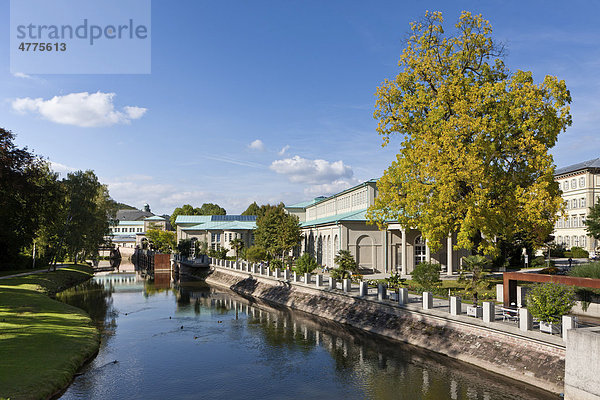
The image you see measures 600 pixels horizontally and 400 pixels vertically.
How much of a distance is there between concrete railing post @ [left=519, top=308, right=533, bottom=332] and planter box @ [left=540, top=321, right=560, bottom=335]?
0.46 meters

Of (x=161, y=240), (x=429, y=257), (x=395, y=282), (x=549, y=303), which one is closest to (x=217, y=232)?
(x=161, y=240)

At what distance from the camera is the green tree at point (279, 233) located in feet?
187

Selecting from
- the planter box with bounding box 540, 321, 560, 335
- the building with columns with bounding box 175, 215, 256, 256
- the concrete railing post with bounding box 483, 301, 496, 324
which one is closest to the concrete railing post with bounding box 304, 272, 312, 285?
the concrete railing post with bounding box 483, 301, 496, 324

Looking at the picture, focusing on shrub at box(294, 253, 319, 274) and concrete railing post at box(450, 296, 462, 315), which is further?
shrub at box(294, 253, 319, 274)

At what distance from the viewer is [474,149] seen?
27.3m

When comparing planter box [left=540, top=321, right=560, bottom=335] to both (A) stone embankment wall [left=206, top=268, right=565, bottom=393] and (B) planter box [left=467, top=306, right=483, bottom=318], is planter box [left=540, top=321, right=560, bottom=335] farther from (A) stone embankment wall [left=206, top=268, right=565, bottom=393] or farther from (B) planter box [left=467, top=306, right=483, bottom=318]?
(B) planter box [left=467, top=306, right=483, bottom=318]

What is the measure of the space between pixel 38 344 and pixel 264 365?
11.0 meters

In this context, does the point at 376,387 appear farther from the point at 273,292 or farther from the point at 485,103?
the point at 273,292

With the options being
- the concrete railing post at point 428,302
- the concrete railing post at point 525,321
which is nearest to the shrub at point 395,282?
the concrete railing post at point 428,302

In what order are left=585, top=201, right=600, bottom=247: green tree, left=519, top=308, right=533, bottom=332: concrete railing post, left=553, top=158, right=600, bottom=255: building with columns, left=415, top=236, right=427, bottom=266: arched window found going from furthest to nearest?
left=553, top=158, right=600, bottom=255: building with columns
left=585, top=201, right=600, bottom=247: green tree
left=415, top=236, right=427, bottom=266: arched window
left=519, top=308, right=533, bottom=332: concrete railing post

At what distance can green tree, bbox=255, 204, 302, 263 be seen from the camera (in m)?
57.1

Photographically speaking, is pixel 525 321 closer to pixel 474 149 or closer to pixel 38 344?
pixel 474 149

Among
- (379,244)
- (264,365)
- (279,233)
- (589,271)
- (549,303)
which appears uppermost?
(279,233)

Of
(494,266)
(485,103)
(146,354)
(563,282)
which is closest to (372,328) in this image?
(563,282)
